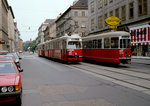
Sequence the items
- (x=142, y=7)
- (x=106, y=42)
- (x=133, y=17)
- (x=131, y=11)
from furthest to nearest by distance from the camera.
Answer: (x=131, y=11) < (x=133, y=17) < (x=142, y=7) < (x=106, y=42)

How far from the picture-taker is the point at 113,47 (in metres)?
18.3

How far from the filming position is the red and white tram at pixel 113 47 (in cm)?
1780

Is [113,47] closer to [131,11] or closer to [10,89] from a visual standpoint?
[10,89]

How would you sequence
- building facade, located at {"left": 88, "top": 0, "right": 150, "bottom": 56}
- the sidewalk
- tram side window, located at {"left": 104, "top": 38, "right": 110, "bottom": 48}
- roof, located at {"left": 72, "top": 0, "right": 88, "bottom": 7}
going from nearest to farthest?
1. tram side window, located at {"left": 104, "top": 38, "right": 110, "bottom": 48}
2. the sidewalk
3. building facade, located at {"left": 88, "top": 0, "right": 150, "bottom": 56}
4. roof, located at {"left": 72, "top": 0, "right": 88, "bottom": 7}

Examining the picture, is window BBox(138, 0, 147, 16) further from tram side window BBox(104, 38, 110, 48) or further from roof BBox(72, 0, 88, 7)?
roof BBox(72, 0, 88, 7)

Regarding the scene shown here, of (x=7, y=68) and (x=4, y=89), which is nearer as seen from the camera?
(x=4, y=89)

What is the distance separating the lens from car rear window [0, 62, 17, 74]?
6796mm

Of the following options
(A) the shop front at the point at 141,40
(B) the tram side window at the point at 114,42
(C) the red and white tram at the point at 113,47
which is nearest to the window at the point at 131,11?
(A) the shop front at the point at 141,40

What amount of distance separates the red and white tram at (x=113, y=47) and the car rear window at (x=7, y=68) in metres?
12.0

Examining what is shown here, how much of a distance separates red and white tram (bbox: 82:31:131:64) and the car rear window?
11994 millimetres

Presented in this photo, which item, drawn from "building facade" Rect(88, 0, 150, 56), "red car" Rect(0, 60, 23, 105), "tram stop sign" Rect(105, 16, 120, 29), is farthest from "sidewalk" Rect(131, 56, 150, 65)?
"red car" Rect(0, 60, 23, 105)

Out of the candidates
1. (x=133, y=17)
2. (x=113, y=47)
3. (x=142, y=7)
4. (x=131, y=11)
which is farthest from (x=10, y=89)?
(x=131, y=11)

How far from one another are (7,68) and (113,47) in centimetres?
1263

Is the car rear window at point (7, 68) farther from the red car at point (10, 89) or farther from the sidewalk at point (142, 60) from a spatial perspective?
the sidewalk at point (142, 60)
